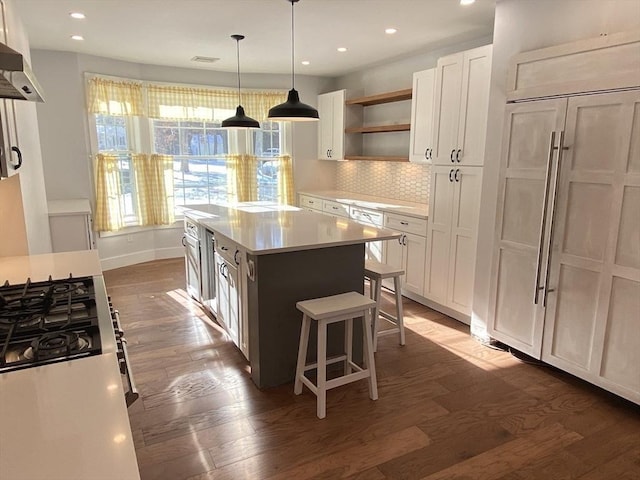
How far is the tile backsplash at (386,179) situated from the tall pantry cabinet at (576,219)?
187 centimetres

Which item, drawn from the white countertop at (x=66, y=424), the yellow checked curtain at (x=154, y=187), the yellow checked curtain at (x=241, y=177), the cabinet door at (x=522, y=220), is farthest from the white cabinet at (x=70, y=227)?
the cabinet door at (x=522, y=220)

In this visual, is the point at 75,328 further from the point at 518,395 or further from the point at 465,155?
the point at 465,155

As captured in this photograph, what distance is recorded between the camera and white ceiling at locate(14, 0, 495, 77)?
3260mm

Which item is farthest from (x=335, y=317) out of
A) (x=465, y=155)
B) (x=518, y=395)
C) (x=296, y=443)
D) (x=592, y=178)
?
(x=465, y=155)

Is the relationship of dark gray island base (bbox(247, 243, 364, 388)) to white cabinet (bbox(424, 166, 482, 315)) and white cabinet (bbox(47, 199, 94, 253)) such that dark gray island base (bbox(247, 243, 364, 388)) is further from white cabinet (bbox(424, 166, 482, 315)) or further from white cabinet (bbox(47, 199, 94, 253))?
white cabinet (bbox(47, 199, 94, 253))

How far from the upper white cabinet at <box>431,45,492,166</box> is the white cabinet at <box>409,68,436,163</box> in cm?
25

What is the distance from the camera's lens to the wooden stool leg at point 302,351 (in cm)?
262

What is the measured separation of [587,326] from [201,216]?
301 centimetres

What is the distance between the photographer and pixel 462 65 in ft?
11.9

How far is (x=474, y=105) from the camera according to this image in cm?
355

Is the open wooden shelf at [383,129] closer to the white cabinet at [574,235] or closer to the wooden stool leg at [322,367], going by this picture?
the white cabinet at [574,235]

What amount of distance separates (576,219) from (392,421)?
165cm

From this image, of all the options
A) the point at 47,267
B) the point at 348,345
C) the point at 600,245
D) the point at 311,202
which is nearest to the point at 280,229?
the point at 348,345

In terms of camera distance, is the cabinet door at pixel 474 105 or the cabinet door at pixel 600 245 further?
the cabinet door at pixel 474 105
